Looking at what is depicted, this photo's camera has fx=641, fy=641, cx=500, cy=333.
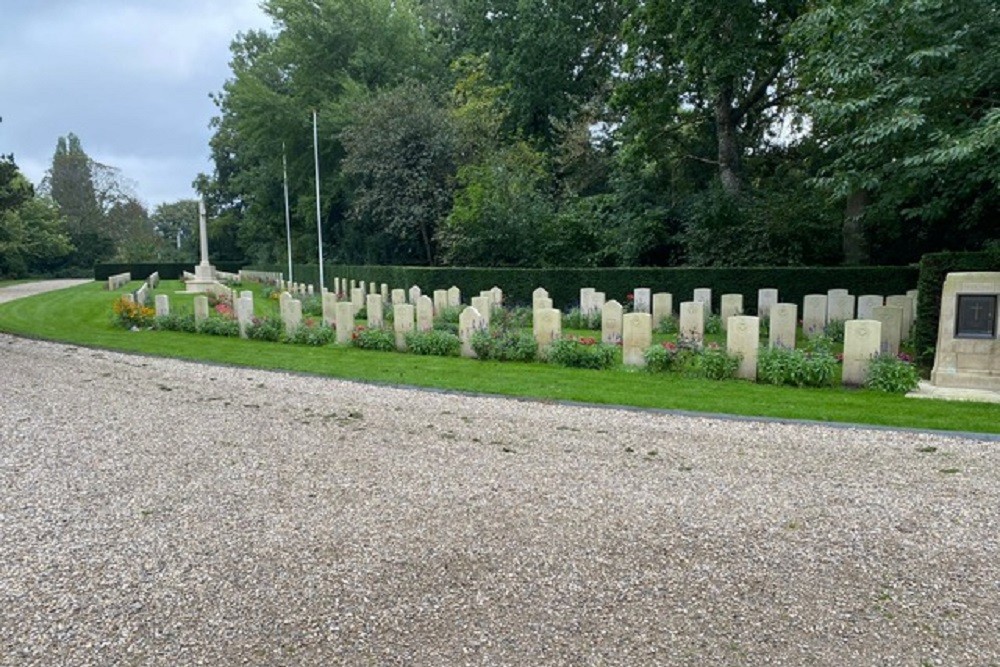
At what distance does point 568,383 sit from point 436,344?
382cm

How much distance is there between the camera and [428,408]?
7539mm

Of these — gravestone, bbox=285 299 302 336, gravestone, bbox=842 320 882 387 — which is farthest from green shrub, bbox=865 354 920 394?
gravestone, bbox=285 299 302 336

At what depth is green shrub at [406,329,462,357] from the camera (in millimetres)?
12008

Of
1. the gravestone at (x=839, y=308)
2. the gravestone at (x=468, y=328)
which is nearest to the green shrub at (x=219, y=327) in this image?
the gravestone at (x=468, y=328)

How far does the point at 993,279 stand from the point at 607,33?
23635 millimetres

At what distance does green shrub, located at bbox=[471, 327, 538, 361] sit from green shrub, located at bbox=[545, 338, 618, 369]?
0.41 m

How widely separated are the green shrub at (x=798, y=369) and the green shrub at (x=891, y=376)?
0.50 metres

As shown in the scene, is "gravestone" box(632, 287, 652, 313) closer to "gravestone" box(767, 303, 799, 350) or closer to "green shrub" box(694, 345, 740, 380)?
"gravestone" box(767, 303, 799, 350)

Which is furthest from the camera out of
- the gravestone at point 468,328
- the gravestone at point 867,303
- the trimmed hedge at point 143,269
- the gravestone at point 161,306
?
the trimmed hedge at point 143,269

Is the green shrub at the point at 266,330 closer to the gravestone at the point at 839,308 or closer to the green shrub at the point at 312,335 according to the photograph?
the green shrub at the point at 312,335

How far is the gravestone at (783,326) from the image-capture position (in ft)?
34.5

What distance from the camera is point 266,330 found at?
14164 mm

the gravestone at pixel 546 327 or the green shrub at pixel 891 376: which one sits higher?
the gravestone at pixel 546 327

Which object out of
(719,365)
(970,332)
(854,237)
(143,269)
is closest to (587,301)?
(719,365)
